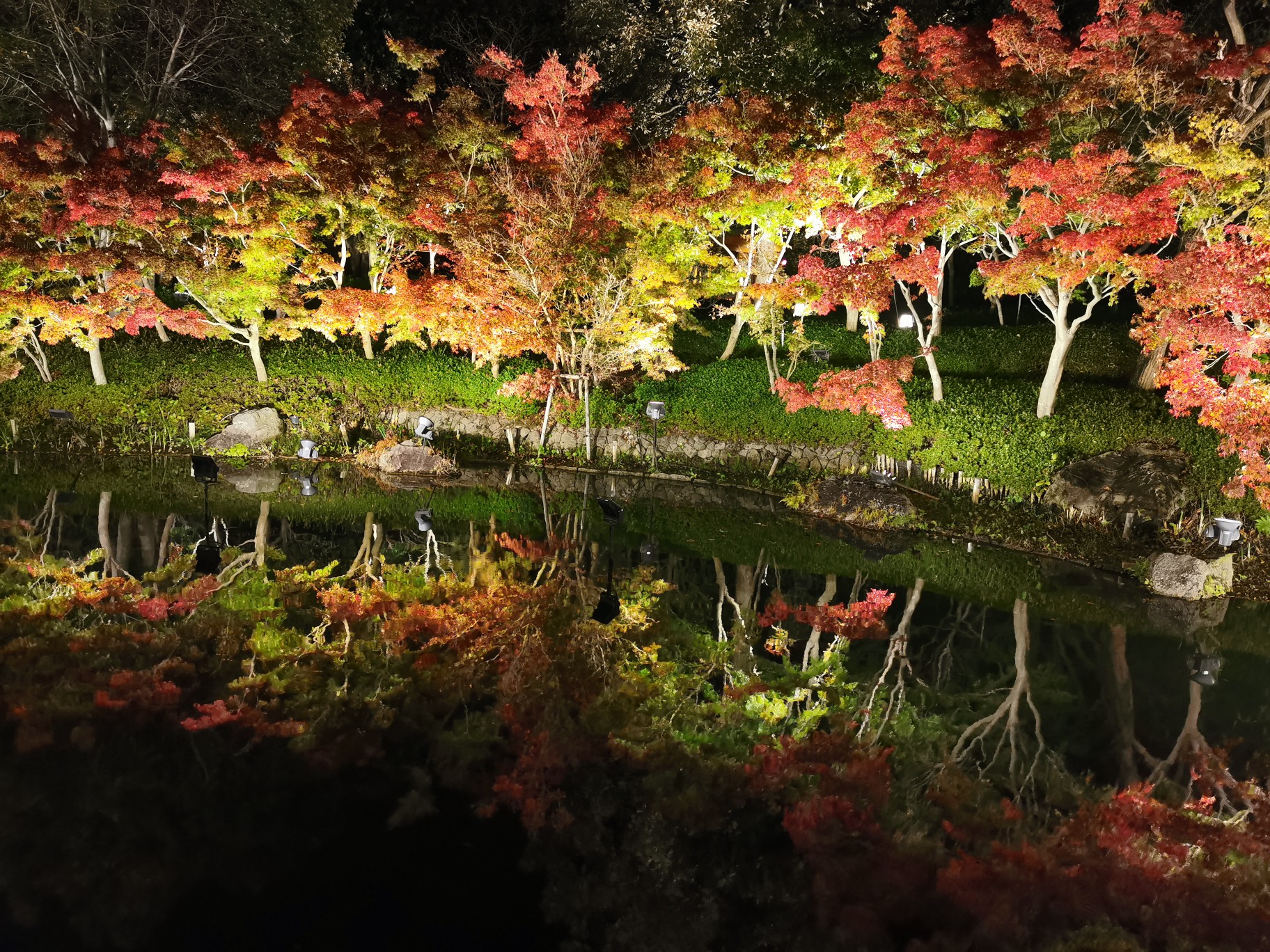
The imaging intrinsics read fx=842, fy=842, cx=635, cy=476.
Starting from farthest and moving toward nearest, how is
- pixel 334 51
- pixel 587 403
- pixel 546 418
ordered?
pixel 334 51
pixel 546 418
pixel 587 403

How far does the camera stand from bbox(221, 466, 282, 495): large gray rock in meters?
12.9

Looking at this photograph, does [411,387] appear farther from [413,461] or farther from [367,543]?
[367,543]

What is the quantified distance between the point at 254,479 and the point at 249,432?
229cm

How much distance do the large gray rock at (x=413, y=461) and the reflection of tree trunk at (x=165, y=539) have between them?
13.3ft

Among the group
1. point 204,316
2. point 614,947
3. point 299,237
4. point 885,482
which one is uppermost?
point 299,237

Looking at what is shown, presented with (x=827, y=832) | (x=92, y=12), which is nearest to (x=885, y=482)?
(x=827, y=832)

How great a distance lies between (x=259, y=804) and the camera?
16.4ft

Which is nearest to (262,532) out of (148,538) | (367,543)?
(148,538)

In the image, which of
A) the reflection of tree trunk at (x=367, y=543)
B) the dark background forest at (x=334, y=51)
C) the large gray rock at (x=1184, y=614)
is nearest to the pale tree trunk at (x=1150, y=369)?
the large gray rock at (x=1184, y=614)

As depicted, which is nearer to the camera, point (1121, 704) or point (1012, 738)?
point (1012, 738)

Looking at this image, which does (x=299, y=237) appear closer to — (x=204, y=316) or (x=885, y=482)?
(x=204, y=316)

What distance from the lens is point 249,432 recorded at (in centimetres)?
1552

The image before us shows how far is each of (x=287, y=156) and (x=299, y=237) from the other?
1318 mm

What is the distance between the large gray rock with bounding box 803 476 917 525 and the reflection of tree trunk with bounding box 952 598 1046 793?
4.51 m
